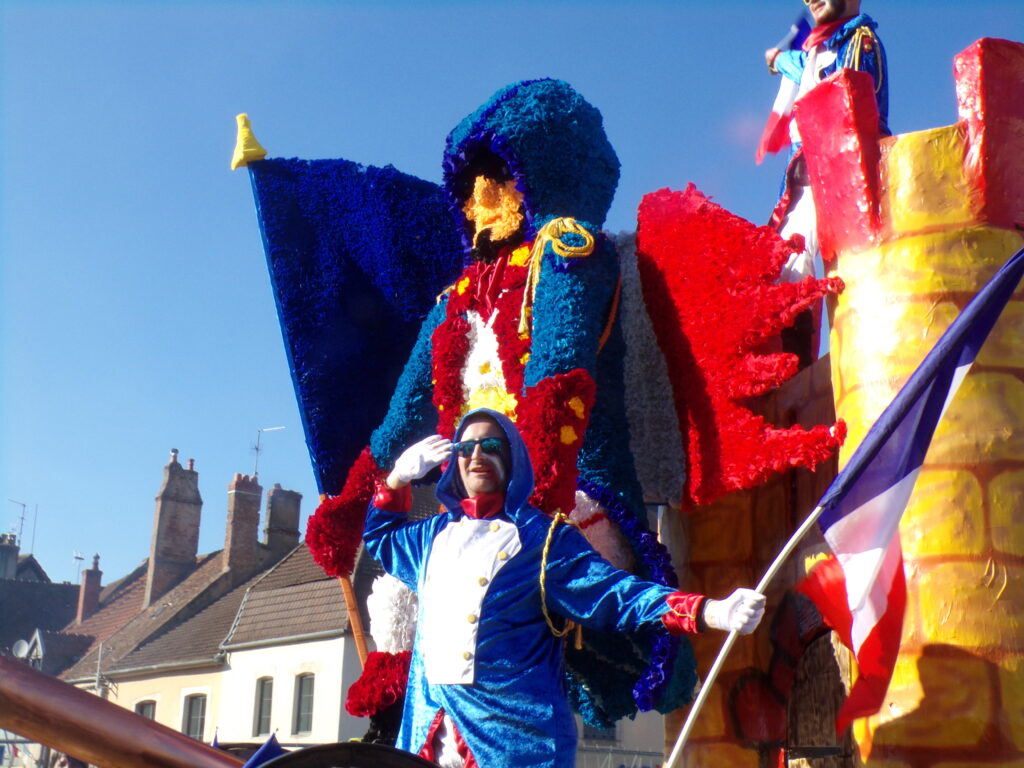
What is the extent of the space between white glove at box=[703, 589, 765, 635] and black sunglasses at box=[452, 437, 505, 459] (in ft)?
3.02

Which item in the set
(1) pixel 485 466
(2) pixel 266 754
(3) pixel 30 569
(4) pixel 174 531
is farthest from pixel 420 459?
(3) pixel 30 569

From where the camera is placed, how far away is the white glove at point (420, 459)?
402 centimetres

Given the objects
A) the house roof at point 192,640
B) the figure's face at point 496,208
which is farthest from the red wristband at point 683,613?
the house roof at point 192,640

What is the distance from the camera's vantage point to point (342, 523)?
14.7 feet

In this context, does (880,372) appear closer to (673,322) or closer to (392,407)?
(673,322)

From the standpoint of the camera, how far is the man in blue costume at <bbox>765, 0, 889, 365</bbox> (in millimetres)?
4711

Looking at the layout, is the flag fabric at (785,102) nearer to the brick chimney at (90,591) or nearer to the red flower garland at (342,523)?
the red flower garland at (342,523)

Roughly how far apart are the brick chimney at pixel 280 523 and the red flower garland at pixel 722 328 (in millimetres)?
18600

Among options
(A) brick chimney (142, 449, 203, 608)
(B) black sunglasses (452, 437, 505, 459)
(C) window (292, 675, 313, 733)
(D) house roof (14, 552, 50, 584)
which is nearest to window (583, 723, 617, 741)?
(C) window (292, 675, 313, 733)

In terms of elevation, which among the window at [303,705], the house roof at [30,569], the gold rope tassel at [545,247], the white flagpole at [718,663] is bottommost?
the white flagpole at [718,663]

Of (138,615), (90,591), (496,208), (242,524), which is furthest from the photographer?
(90,591)

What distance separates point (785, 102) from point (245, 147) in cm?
233

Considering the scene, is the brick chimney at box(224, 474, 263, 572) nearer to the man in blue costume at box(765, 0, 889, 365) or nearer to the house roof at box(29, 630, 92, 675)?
the house roof at box(29, 630, 92, 675)

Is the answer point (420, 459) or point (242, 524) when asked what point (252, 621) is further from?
point (420, 459)
